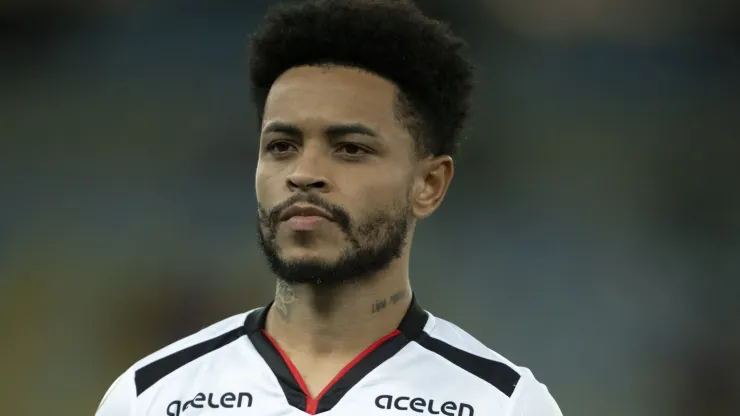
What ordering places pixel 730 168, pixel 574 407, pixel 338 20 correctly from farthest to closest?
1. pixel 730 168
2. pixel 574 407
3. pixel 338 20

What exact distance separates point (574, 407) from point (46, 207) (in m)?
2.61

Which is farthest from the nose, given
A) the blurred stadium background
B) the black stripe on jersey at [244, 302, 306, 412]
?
the blurred stadium background

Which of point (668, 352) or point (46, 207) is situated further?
point (46, 207)

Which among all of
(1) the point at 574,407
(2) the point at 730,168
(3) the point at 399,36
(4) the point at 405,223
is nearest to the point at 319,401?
(4) the point at 405,223

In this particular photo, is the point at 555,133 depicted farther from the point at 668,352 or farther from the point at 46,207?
the point at 46,207

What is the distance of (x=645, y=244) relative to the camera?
168 inches

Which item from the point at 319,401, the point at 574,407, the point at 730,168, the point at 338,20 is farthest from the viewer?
the point at 730,168

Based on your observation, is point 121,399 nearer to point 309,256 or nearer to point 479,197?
point 309,256

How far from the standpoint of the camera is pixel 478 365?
6.75ft

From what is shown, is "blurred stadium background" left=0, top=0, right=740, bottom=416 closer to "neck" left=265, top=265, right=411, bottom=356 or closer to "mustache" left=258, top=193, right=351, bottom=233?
→ "neck" left=265, top=265, right=411, bottom=356

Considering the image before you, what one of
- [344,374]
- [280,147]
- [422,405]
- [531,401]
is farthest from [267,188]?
[531,401]

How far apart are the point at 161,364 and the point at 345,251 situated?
1.74ft

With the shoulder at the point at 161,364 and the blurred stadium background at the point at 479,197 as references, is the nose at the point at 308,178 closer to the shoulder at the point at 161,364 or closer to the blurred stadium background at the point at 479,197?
the shoulder at the point at 161,364

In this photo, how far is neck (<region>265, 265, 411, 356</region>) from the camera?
2027 mm
